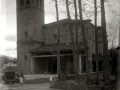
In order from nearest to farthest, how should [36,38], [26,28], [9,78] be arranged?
[9,78], [26,28], [36,38]

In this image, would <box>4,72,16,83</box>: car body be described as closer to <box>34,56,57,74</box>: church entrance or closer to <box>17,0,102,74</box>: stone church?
<box>17,0,102,74</box>: stone church

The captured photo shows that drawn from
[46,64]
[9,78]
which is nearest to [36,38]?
[46,64]

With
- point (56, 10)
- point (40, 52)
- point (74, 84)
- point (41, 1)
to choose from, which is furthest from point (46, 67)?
point (74, 84)

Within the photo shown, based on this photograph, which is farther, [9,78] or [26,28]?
[26,28]

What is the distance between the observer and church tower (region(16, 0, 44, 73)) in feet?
128

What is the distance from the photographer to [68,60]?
36406 millimetres

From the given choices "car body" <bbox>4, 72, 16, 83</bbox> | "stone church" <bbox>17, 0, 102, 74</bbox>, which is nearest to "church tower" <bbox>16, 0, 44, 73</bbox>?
"stone church" <bbox>17, 0, 102, 74</bbox>

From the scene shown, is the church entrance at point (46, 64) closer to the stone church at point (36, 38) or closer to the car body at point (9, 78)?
the stone church at point (36, 38)

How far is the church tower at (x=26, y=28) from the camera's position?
128ft

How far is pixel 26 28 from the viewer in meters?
39.5

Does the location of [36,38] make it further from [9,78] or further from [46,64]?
[9,78]

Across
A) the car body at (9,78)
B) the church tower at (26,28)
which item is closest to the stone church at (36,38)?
the church tower at (26,28)

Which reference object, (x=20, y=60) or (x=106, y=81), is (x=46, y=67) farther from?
(x=106, y=81)

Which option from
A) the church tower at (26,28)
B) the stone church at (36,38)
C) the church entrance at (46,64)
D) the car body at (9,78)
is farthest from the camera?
the church tower at (26,28)
